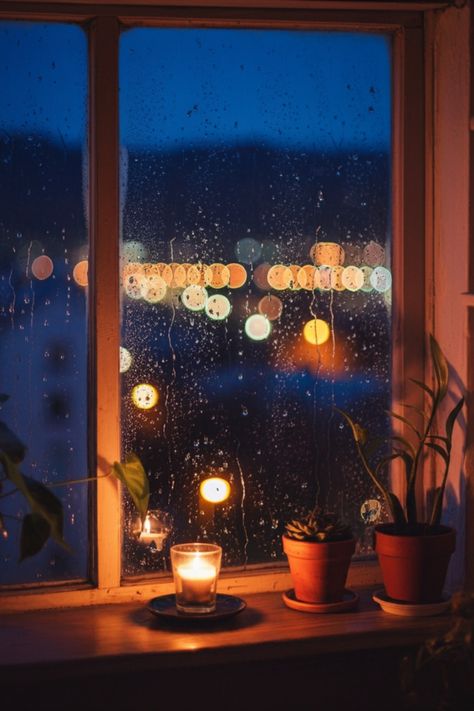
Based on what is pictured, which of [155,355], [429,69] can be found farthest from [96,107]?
[429,69]

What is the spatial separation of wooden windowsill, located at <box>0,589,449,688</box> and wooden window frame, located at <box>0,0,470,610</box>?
122mm

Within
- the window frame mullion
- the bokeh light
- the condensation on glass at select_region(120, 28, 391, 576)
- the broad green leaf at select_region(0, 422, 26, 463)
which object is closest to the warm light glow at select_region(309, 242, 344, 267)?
the condensation on glass at select_region(120, 28, 391, 576)

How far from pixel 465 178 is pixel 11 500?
4.50 ft

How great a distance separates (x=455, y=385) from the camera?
273 centimetres

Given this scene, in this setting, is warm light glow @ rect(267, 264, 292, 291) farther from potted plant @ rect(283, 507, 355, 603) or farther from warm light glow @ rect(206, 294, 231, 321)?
potted plant @ rect(283, 507, 355, 603)

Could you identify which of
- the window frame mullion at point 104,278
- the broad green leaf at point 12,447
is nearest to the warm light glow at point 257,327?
the window frame mullion at point 104,278

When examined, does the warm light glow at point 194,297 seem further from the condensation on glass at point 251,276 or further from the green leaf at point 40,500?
the green leaf at point 40,500

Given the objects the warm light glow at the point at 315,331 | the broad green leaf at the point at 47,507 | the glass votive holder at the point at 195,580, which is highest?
the warm light glow at the point at 315,331

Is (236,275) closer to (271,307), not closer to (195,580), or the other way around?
(271,307)

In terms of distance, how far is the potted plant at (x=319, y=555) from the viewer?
254 cm

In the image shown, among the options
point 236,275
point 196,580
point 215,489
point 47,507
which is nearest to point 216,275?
point 236,275

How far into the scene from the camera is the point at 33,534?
6.91 feet

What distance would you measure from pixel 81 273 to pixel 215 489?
64 centimetres

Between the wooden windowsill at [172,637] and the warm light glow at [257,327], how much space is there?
0.68 m
